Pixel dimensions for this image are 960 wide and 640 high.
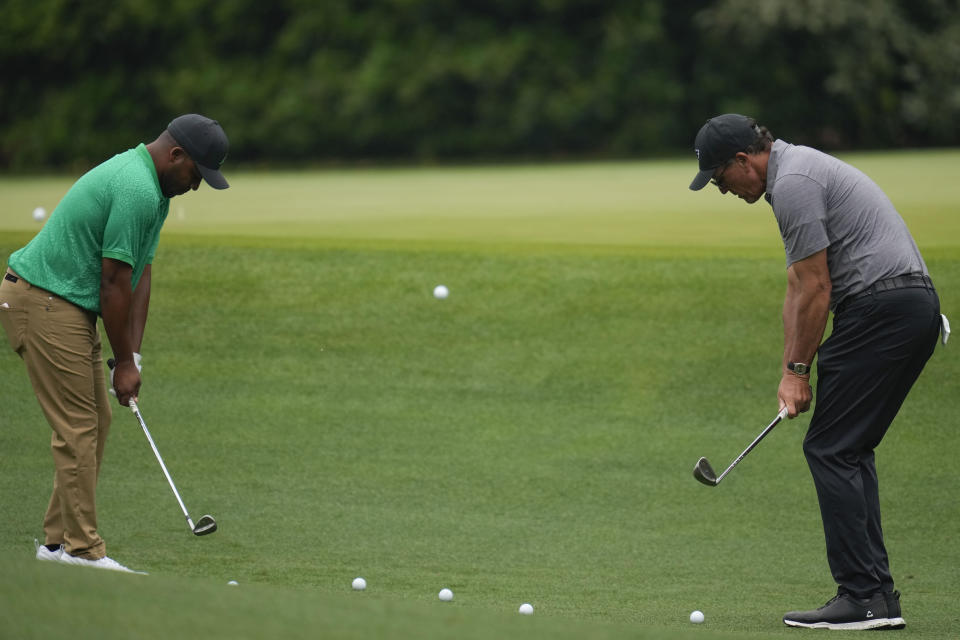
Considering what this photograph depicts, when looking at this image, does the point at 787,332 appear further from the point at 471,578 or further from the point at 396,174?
the point at 396,174

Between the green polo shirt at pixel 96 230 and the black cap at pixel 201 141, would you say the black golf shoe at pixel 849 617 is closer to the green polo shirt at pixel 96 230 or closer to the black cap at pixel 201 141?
the black cap at pixel 201 141

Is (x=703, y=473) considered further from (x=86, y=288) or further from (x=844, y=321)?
(x=86, y=288)

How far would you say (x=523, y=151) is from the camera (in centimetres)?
2786

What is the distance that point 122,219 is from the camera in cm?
438

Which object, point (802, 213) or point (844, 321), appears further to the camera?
point (844, 321)

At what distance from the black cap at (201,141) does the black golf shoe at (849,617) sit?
99.8 inches

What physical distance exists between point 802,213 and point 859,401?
2.26 feet

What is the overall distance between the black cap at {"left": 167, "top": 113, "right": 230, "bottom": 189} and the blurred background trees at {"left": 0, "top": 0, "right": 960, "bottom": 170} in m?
22.4

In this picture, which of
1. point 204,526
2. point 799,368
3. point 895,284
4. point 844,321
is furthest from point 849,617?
point 204,526

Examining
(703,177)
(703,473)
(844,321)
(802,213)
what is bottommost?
(703,473)

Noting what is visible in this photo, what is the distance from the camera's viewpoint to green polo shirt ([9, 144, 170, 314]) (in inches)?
173

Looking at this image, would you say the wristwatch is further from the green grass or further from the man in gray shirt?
the green grass

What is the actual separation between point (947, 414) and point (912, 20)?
23.3 meters

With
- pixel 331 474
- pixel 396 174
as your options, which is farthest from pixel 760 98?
pixel 331 474
